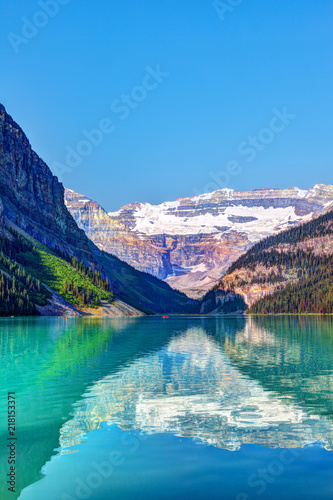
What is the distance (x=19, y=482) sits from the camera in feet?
67.6

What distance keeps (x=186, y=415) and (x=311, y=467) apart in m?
10.8

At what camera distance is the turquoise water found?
20219mm

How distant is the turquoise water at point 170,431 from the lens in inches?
796

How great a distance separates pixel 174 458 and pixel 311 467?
598 centimetres

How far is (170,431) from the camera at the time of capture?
27891mm

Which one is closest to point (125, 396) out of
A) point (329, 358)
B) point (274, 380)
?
point (274, 380)

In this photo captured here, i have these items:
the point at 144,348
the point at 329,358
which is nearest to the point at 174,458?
the point at 329,358

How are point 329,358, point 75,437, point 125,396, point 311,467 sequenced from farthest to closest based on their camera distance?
point 329,358 → point 125,396 → point 75,437 → point 311,467

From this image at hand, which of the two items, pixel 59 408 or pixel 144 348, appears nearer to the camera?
pixel 59 408

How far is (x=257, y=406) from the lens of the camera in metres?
34.3

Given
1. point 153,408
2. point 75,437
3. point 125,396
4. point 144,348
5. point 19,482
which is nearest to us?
point 19,482

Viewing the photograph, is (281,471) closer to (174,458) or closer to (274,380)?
(174,458)

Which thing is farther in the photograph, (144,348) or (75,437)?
(144,348)

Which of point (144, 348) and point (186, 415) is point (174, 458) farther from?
point (144, 348)
